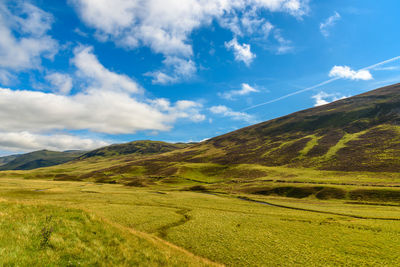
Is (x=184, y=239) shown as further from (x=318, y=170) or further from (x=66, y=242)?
(x=318, y=170)

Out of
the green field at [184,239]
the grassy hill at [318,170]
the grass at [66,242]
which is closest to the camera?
the grass at [66,242]

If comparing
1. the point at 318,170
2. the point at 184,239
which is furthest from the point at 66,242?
the point at 318,170

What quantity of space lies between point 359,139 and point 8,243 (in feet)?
687

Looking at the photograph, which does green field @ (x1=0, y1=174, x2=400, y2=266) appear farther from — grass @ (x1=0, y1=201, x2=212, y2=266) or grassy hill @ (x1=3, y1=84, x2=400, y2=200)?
grassy hill @ (x1=3, y1=84, x2=400, y2=200)

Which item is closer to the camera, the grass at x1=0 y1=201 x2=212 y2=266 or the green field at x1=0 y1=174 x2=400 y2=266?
the grass at x1=0 y1=201 x2=212 y2=266

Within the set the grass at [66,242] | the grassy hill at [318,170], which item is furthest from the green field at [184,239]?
the grassy hill at [318,170]

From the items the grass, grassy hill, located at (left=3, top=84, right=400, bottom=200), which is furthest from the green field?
grassy hill, located at (left=3, top=84, right=400, bottom=200)

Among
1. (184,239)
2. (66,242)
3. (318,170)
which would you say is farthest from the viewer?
(318,170)

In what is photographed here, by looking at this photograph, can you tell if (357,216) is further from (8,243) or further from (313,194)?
(8,243)

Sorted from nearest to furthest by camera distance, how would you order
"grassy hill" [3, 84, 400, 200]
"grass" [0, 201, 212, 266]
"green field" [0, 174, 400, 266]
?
"grass" [0, 201, 212, 266] < "green field" [0, 174, 400, 266] < "grassy hill" [3, 84, 400, 200]

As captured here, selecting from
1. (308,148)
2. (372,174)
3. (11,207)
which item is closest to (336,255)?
(11,207)

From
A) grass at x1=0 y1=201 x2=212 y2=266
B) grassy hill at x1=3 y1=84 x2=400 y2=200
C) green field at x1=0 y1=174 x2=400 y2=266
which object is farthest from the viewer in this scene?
grassy hill at x1=3 y1=84 x2=400 y2=200

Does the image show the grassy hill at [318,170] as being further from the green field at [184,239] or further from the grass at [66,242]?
the grass at [66,242]

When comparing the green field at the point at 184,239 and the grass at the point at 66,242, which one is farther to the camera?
the green field at the point at 184,239
